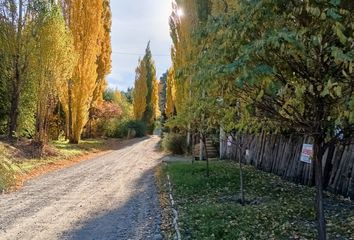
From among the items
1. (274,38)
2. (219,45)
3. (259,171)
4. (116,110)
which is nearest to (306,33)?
(274,38)

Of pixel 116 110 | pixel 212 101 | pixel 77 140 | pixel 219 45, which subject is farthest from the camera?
pixel 116 110

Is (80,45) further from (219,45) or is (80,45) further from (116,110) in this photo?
(219,45)

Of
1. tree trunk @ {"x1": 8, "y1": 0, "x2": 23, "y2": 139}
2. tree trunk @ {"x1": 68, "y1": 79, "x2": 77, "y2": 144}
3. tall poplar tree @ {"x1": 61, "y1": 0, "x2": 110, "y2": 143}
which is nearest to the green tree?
tree trunk @ {"x1": 8, "y1": 0, "x2": 23, "y2": 139}

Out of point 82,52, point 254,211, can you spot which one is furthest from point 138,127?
point 254,211

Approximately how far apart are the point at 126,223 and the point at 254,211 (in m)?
2.45

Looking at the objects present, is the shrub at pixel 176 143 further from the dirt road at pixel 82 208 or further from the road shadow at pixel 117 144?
the dirt road at pixel 82 208

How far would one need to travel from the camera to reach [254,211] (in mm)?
7371

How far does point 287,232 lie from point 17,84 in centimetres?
1612

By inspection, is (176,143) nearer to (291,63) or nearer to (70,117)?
(70,117)

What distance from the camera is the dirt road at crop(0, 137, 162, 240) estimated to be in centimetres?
658

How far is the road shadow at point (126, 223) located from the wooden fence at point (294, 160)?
262cm

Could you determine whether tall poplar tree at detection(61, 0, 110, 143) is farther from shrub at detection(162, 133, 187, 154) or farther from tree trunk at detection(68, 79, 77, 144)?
shrub at detection(162, 133, 187, 154)

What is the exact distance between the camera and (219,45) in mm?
3666

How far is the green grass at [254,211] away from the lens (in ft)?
19.9
